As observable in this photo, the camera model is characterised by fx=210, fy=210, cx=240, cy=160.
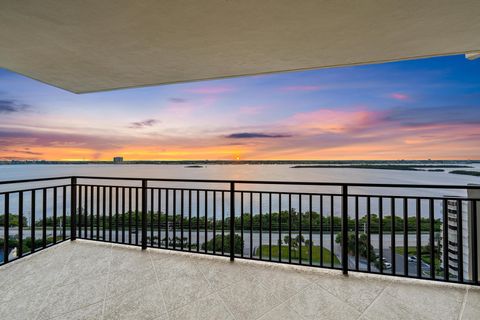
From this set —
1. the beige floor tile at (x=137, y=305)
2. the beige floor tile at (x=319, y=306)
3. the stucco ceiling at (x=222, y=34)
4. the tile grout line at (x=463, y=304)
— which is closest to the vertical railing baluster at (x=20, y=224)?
the stucco ceiling at (x=222, y=34)

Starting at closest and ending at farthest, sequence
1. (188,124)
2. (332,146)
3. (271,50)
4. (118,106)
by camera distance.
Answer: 1. (271,50)
2. (118,106)
3. (188,124)
4. (332,146)

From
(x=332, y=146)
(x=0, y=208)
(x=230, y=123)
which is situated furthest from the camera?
(x=332, y=146)

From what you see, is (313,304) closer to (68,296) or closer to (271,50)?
(68,296)

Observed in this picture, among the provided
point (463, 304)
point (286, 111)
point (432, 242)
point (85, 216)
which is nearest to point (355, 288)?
point (463, 304)

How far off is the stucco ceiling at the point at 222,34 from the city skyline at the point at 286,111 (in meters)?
2.81

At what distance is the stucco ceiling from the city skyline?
9.20 feet

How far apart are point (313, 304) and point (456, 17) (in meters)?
2.61

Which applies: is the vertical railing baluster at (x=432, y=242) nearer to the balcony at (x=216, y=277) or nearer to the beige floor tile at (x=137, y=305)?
the balcony at (x=216, y=277)

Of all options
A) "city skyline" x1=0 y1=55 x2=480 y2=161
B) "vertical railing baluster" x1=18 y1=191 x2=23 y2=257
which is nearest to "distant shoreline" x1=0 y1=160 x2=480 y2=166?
"city skyline" x1=0 y1=55 x2=480 y2=161

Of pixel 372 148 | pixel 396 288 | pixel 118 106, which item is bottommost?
pixel 396 288

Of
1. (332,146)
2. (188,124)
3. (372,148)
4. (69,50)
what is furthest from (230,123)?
(69,50)

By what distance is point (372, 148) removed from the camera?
794 centimetres

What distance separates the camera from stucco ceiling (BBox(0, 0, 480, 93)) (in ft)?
4.89

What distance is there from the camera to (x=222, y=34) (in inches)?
73.3
